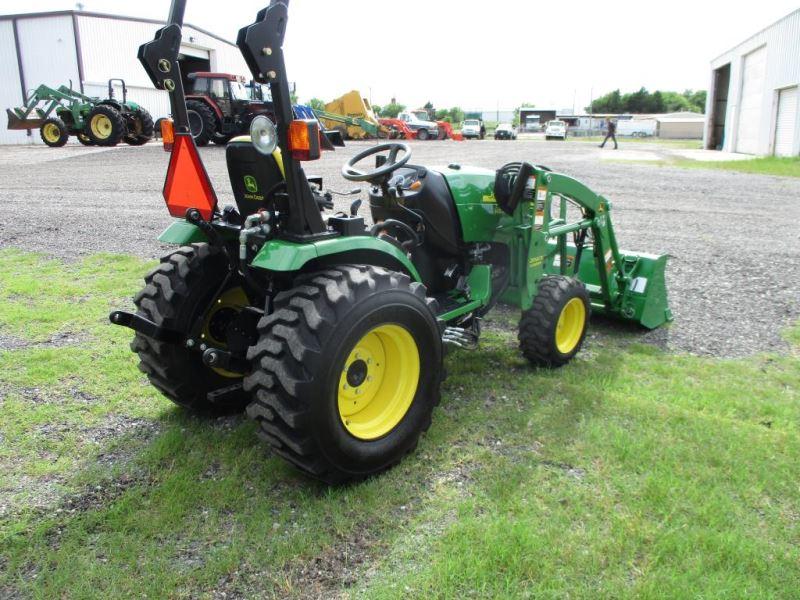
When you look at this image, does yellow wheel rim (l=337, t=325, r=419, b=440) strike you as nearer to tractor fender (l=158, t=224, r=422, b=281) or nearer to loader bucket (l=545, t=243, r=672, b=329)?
tractor fender (l=158, t=224, r=422, b=281)

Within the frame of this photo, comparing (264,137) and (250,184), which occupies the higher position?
(264,137)

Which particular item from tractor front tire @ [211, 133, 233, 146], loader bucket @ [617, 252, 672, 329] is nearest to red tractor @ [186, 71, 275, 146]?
tractor front tire @ [211, 133, 233, 146]

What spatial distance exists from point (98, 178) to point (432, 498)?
13523 mm

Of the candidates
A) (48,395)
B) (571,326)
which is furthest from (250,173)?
(571,326)

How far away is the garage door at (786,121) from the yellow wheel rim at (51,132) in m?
26.4

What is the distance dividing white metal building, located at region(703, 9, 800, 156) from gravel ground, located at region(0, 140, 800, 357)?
9.63 metres

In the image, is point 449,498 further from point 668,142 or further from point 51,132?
point 668,142

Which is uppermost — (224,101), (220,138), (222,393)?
(224,101)

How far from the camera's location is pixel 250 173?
2959 millimetres

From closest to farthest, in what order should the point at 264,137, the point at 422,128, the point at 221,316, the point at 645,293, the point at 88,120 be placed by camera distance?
the point at 264,137 → the point at 221,316 → the point at 645,293 → the point at 88,120 → the point at 422,128

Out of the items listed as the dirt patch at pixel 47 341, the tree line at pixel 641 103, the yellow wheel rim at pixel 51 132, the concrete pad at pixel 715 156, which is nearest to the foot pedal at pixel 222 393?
the dirt patch at pixel 47 341

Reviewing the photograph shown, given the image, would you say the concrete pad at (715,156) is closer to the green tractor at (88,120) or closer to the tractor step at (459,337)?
the green tractor at (88,120)

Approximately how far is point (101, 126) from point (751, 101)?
26989mm

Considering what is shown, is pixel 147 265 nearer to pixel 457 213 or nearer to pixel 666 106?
pixel 457 213
